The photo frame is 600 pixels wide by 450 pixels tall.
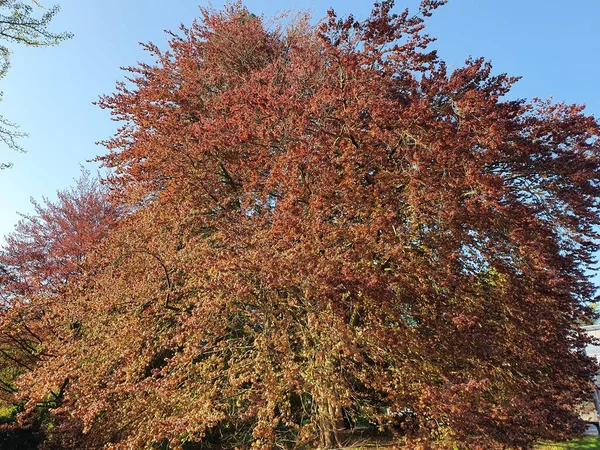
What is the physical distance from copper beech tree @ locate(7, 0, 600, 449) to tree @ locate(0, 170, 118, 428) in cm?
59

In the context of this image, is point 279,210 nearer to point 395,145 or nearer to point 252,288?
point 252,288

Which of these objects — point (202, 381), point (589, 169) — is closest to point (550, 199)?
point (589, 169)

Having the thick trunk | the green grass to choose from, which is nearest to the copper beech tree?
the thick trunk

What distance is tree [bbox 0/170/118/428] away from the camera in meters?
6.54

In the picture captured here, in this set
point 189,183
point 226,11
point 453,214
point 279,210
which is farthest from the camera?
point 226,11

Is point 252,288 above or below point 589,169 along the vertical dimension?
below

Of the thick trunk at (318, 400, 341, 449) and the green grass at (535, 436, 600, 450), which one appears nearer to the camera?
the thick trunk at (318, 400, 341, 449)

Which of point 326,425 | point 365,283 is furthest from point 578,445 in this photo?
point 365,283

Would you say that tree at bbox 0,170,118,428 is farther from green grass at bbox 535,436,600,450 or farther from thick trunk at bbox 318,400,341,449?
green grass at bbox 535,436,600,450

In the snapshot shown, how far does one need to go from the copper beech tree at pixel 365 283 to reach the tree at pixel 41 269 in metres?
0.59

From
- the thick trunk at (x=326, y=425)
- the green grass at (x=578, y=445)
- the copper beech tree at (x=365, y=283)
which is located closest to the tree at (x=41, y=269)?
the copper beech tree at (x=365, y=283)

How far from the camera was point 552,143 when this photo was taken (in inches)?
231

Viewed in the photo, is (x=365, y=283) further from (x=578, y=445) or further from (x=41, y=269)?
(x=41, y=269)

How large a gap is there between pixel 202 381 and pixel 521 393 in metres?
3.96
